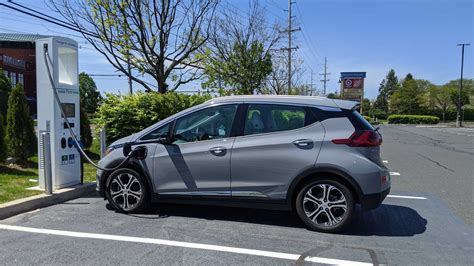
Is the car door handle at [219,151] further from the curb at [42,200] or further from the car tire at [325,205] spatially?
the curb at [42,200]

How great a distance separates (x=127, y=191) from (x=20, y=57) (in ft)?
242

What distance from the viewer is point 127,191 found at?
A: 20.3 feet

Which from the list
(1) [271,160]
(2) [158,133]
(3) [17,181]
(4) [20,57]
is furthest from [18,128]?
(4) [20,57]

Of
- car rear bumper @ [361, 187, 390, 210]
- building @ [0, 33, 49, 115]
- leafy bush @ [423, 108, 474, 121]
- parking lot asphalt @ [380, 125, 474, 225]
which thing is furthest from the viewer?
leafy bush @ [423, 108, 474, 121]

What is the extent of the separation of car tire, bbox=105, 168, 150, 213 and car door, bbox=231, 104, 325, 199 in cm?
135

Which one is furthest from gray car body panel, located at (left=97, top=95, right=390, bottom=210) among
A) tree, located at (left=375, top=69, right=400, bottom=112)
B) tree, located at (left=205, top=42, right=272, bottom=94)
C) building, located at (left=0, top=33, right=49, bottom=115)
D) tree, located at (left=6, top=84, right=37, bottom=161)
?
tree, located at (left=375, top=69, right=400, bottom=112)

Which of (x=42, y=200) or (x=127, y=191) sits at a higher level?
(x=127, y=191)

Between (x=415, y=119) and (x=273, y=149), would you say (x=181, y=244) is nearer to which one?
(x=273, y=149)

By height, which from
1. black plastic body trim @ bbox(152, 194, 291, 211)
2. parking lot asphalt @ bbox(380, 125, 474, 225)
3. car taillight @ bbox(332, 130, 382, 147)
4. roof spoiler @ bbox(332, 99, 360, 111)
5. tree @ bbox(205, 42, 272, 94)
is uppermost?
tree @ bbox(205, 42, 272, 94)

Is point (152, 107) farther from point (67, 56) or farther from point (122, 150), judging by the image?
point (122, 150)

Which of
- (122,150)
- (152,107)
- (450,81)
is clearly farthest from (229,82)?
(450,81)

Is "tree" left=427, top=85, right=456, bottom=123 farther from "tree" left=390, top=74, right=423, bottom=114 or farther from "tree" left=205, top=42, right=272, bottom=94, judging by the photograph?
"tree" left=205, top=42, right=272, bottom=94

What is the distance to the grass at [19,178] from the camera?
676 cm

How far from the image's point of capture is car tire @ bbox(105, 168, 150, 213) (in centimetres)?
611
